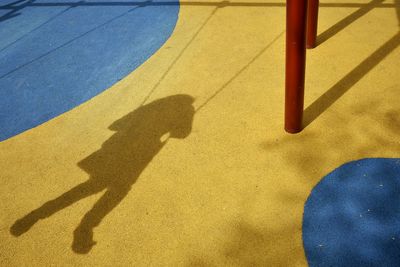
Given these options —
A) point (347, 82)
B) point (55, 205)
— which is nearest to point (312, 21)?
point (347, 82)

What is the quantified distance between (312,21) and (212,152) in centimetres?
332

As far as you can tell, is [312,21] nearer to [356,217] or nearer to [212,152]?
[212,152]

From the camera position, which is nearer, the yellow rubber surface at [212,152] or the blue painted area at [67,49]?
the yellow rubber surface at [212,152]

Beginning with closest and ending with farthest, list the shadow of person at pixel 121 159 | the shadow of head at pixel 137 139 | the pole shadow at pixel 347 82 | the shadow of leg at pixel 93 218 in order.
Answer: the shadow of leg at pixel 93 218 → the shadow of person at pixel 121 159 → the shadow of head at pixel 137 139 → the pole shadow at pixel 347 82

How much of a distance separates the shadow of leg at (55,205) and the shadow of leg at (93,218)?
22cm

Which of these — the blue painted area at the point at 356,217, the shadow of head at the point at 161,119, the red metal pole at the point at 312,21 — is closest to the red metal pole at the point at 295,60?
the blue painted area at the point at 356,217

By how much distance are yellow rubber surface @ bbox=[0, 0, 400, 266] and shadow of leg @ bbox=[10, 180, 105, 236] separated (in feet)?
0.28

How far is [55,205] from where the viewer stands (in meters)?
4.55

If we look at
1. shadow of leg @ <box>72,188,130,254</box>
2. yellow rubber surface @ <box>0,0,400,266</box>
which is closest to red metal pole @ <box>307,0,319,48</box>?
yellow rubber surface @ <box>0,0,400,266</box>

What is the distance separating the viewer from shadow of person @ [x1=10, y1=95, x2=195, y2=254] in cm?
435

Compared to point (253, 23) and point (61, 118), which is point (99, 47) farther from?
point (253, 23)

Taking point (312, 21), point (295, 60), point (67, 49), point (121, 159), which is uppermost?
point (295, 60)

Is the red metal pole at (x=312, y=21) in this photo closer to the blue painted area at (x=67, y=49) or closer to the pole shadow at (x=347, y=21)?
the pole shadow at (x=347, y=21)

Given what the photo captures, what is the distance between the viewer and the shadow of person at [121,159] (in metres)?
4.35
